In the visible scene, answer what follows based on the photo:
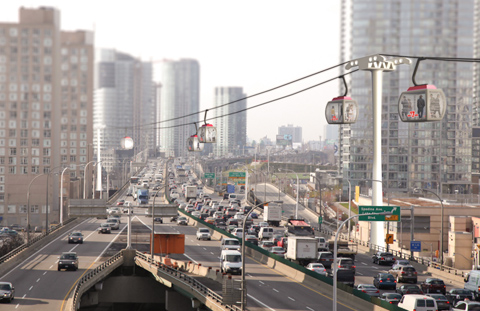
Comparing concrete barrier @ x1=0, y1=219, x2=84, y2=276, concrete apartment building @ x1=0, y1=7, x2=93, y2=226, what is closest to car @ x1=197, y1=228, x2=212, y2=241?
concrete barrier @ x1=0, y1=219, x2=84, y2=276

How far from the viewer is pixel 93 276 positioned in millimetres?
56375

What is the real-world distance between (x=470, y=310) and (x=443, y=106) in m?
21.9

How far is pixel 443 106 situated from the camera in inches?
859

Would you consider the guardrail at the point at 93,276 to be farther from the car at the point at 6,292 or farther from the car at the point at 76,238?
the car at the point at 76,238

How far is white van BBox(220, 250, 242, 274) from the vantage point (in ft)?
181

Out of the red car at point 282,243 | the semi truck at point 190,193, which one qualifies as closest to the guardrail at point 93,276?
the red car at point 282,243

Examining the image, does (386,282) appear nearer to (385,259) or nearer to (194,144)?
(385,259)

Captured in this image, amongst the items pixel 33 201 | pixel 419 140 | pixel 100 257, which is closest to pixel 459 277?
pixel 100 257

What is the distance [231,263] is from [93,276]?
1171 centimetres

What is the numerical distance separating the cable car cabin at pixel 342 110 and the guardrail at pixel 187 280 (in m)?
17.2

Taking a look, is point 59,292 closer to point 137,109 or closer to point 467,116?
point 137,109

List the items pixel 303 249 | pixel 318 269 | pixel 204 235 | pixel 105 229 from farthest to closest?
1. pixel 105 229
2. pixel 204 235
3. pixel 303 249
4. pixel 318 269

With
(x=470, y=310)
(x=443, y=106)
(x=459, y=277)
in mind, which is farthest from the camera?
(x=459, y=277)

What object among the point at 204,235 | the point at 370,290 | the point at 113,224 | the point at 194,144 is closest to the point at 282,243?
the point at 204,235
